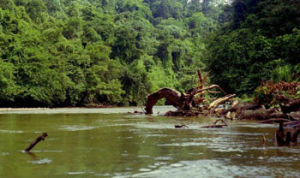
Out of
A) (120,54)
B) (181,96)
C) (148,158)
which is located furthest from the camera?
(120,54)

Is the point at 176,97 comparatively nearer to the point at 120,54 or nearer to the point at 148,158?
the point at 148,158

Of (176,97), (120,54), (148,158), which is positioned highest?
(120,54)

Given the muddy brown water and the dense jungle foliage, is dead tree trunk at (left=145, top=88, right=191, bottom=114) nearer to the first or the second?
the dense jungle foliage

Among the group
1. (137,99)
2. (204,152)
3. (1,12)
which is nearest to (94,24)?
(137,99)

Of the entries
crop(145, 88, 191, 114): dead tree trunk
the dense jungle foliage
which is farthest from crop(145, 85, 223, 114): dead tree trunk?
the dense jungle foliage

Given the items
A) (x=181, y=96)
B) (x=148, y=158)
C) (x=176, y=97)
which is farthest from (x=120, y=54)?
(x=148, y=158)

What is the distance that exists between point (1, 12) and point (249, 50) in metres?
34.5

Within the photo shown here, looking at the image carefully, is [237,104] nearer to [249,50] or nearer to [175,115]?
[175,115]

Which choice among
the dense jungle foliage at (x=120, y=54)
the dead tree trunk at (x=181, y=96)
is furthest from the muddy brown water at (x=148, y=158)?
the dead tree trunk at (x=181, y=96)

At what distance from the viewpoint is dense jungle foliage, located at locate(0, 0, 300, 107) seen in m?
29.6

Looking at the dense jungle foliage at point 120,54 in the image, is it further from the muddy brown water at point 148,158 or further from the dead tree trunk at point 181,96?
the muddy brown water at point 148,158

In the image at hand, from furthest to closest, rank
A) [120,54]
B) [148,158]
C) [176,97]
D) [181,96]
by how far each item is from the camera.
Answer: [120,54]
[176,97]
[181,96]
[148,158]

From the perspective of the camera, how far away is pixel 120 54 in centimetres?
8225

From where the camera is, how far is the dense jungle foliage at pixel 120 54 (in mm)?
29578
